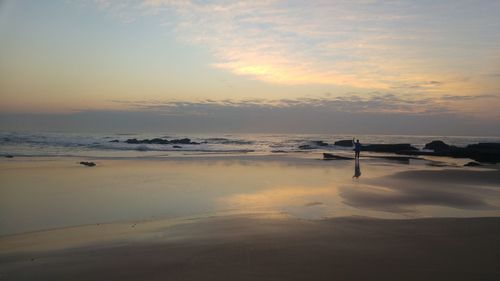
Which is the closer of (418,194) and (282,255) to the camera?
(282,255)

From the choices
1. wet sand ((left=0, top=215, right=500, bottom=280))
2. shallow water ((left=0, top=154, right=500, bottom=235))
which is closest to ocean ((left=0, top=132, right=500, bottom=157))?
shallow water ((left=0, top=154, right=500, bottom=235))

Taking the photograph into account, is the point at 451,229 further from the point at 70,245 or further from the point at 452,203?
the point at 70,245

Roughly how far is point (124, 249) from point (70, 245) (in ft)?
3.73

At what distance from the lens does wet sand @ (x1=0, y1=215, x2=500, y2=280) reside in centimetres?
595

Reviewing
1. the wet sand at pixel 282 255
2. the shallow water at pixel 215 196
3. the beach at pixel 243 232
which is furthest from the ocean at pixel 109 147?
the wet sand at pixel 282 255

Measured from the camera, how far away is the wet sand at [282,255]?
5953 millimetres

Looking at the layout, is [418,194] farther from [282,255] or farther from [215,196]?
[282,255]

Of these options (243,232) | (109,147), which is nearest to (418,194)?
(243,232)

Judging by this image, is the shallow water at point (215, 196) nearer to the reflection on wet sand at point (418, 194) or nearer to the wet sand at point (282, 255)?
the reflection on wet sand at point (418, 194)

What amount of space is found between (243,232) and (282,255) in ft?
5.76

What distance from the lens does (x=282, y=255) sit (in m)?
6.82

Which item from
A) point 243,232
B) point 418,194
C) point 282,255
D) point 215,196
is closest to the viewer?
point 282,255

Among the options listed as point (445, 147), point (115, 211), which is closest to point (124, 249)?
point (115, 211)

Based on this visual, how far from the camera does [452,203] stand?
1277 centimetres
